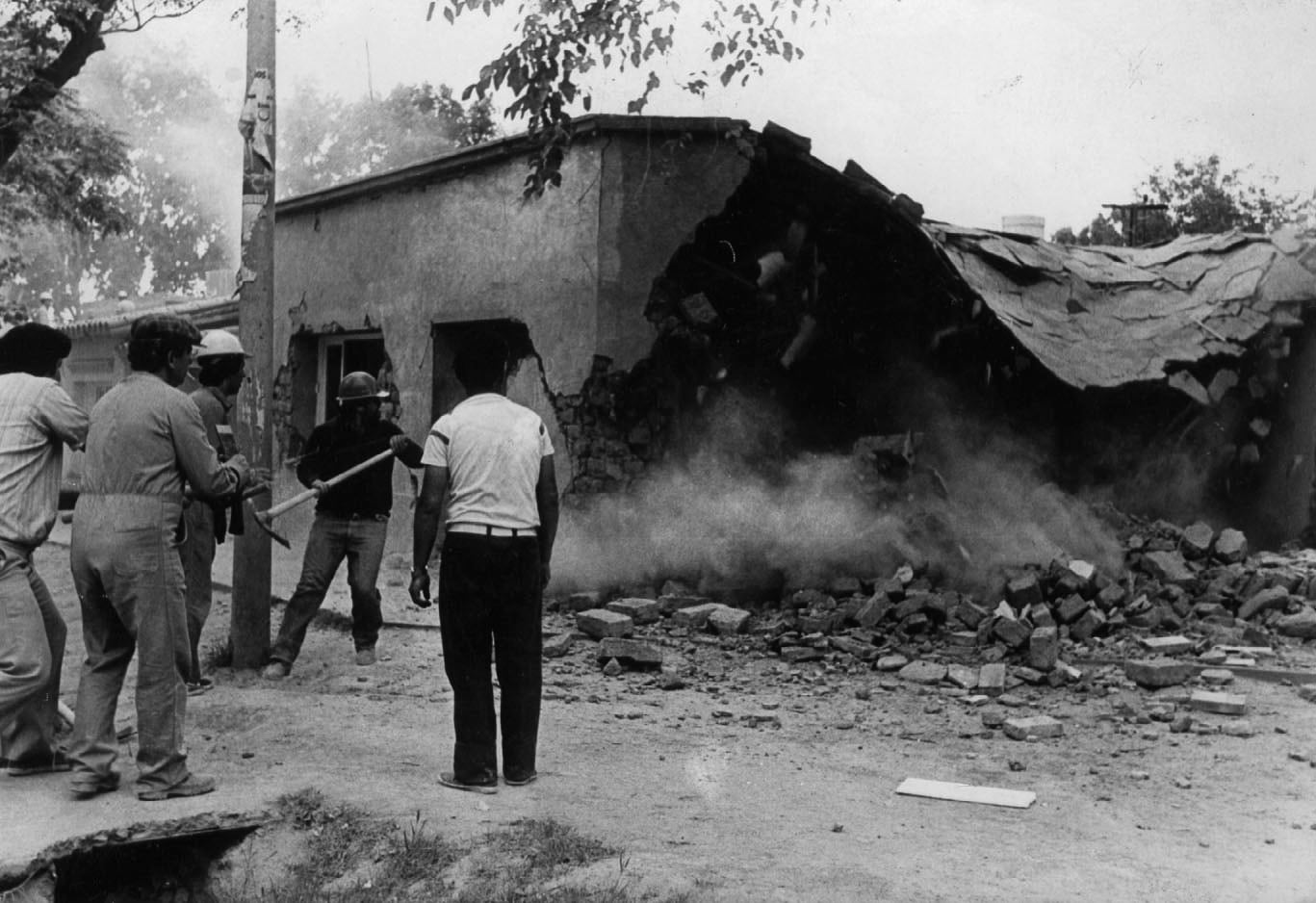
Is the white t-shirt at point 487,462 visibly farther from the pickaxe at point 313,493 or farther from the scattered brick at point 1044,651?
the scattered brick at point 1044,651

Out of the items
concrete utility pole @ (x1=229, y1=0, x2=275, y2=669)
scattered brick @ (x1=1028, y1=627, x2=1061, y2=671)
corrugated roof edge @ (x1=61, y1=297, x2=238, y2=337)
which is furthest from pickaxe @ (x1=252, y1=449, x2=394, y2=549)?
corrugated roof edge @ (x1=61, y1=297, x2=238, y2=337)

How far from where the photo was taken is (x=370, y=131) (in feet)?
89.9

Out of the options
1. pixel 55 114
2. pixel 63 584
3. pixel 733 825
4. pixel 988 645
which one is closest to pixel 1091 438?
pixel 988 645

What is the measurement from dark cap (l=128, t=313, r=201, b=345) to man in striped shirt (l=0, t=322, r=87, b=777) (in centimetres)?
36

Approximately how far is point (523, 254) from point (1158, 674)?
5914 mm

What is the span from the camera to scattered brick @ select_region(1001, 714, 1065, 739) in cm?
589

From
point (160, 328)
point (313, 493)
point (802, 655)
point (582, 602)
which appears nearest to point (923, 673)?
point (802, 655)

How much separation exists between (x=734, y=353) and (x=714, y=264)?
74cm

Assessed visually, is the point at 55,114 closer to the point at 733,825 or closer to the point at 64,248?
the point at 733,825

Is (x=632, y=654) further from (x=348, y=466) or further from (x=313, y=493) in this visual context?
(x=313, y=493)

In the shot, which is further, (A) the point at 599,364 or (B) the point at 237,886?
(A) the point at 599,364

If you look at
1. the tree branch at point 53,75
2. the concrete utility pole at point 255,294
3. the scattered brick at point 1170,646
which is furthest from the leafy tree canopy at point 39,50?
the scattered brick at point 1170,646

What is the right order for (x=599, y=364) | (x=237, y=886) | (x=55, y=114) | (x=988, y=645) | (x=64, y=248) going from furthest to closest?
1. (x=64, y=248)
2. (x=55, y=114)
3. (x=599, y=364)
4. (x=988, y=645)
5. (x=237, y=886)

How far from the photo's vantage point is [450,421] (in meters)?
4.79
